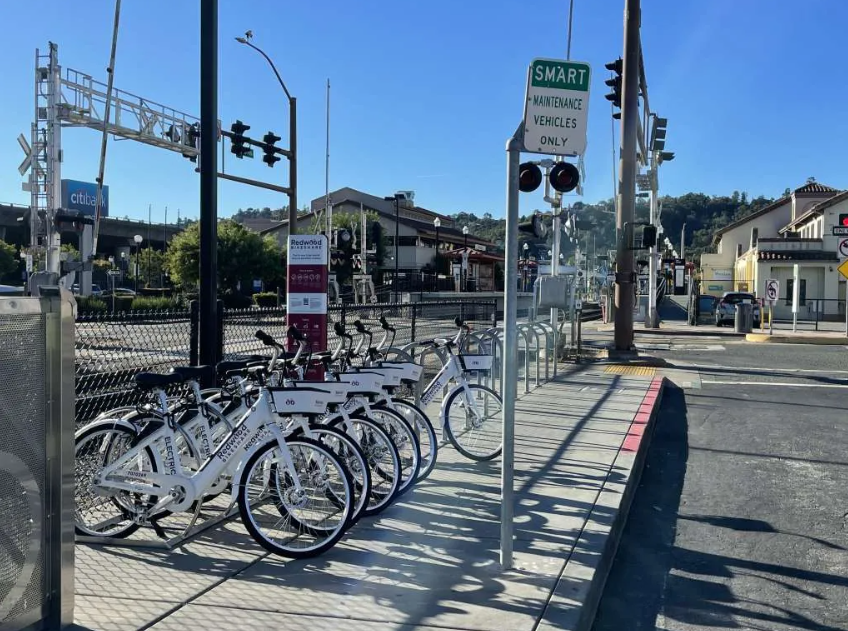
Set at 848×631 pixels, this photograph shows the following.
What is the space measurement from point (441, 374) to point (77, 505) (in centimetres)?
345

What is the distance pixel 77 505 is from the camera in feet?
16.9

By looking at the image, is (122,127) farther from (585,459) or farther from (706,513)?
(706,513)

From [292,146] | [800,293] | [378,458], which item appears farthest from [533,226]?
[800,293]

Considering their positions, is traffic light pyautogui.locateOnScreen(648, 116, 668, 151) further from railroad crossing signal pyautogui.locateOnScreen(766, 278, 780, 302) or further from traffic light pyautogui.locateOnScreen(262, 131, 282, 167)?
traffic light pyautogui.locateOnScreen(262, 131, 282, 167)

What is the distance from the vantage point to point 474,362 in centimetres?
759

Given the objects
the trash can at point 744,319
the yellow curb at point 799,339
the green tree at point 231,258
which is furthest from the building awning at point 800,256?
the green tree at point 231,258

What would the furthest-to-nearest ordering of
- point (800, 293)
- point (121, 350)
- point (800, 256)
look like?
point (800, 293) < point (800, 256) < point (121, 350)

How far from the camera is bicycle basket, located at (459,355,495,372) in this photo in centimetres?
757

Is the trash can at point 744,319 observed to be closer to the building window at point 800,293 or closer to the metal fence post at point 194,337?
the building window at point 800,293

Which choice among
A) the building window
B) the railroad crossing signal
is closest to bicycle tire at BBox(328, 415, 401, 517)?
the railroad crossing signal

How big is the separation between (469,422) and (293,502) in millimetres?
2926

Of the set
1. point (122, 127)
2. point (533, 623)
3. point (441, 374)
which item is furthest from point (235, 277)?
point (533, 623)

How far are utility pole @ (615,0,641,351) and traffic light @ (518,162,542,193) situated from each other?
13.3 meters

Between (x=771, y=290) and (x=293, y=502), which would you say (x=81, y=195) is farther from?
(x=293, y=502)
